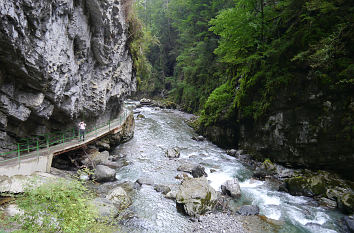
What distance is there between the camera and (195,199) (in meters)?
10.7

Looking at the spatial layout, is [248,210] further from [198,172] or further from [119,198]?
[119,198]

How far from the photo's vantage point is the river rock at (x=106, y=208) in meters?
9.20

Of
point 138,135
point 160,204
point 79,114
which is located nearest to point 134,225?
point 160,204

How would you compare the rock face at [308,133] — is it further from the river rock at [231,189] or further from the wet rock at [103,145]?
the wet rock at [103,145]

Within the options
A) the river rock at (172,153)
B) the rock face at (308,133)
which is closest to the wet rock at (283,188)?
the rock face at (308,133)

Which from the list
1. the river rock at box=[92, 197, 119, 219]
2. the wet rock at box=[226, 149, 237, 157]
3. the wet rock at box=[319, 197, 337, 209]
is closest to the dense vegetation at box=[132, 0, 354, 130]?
the wet rock at box=[226, 149, 237, 157]

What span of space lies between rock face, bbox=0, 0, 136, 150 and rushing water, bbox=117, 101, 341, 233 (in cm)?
585

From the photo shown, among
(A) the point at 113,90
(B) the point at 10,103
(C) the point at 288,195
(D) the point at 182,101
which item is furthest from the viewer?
(D) the point at 182,101

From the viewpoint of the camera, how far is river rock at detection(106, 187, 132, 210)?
34.5 feet

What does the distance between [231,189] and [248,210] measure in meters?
1.74

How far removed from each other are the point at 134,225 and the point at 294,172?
Answer: 34.6 ft

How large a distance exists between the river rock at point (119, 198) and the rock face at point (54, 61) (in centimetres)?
600

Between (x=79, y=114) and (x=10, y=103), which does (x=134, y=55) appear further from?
(x=10, y=103)

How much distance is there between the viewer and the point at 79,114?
54.4 feet
